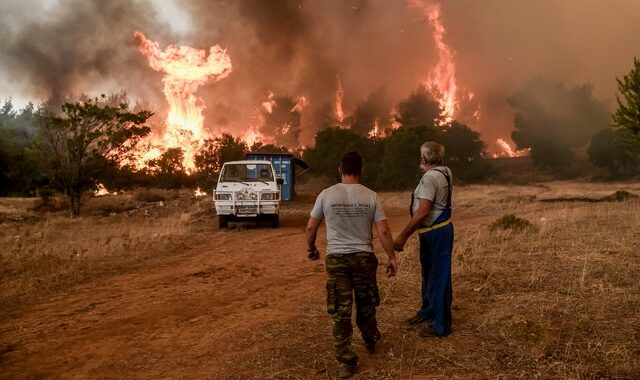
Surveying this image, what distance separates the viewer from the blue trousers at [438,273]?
483cm

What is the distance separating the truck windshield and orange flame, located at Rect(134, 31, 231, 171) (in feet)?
137

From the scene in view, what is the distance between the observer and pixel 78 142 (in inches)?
839

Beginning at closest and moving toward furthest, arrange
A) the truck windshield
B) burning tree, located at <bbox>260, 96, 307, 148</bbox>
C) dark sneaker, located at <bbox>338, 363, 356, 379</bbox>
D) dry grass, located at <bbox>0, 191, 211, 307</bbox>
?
dark sneaker, located at <bbox>338, 363, 356, 379</bbox> → dry grass, located at <bbox>0, 191, 211, 307</bbox> → the truck windshield → burning tree, located at <bbox>260, 96, 307, 148</bbox>

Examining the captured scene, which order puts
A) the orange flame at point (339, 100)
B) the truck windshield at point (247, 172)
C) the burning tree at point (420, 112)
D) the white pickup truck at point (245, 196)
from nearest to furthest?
the white pickup truck at point (245, 196) → the truck windshield at point (247, 172) → the burning tree at point (420, 112) → the orange flame at point (339, 100)

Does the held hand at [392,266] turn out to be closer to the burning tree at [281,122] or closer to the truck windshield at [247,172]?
the truck windshield at [247,172]

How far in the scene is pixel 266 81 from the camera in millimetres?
91562

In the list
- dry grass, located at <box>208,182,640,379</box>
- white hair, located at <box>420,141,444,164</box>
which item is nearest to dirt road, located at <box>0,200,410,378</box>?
dry grass, located at <box>208,182,640,379</box>

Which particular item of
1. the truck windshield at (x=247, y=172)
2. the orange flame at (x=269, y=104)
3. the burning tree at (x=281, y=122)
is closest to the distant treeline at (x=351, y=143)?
the burning tree at (x=281, y=122)

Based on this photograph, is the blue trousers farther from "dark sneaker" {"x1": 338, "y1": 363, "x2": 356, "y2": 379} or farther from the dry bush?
the dry bush

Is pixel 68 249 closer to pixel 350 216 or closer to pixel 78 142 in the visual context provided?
pixel 350 216

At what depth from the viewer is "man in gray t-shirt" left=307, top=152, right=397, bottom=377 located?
13.7ft

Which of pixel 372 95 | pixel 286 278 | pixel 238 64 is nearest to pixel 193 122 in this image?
pixel 238 64

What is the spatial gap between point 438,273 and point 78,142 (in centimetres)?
2112

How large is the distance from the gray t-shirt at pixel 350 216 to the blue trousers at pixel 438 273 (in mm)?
942
